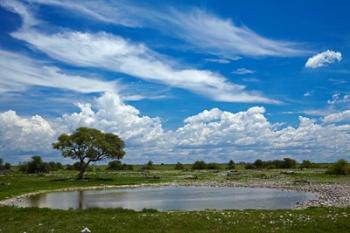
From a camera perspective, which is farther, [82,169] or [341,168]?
[341,168]

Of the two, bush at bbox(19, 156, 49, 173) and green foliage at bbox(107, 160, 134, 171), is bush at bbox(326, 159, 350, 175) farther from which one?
green foliage at bbox(107, 160, 134, 171)

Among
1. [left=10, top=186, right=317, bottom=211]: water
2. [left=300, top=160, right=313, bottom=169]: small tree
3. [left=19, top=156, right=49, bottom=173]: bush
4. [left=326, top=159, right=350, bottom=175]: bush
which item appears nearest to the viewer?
[left=10, top=186, right=317, bottom=211]: water

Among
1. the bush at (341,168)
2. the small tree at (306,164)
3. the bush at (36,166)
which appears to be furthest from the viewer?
the small tree at (306,164)

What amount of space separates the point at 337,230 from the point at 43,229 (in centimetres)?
1514

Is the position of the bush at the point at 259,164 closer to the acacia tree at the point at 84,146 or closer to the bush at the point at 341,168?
the bush at the point at 341,168

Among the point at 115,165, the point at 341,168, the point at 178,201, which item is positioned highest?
the point at 115,165

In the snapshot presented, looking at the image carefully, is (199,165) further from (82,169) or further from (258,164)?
(82,169)

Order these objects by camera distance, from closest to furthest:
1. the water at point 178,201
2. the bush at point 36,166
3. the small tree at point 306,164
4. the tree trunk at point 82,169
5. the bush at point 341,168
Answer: the water at point 178,201, the tree trunk at point 82,169, the bush at point 341,168, the bush at point 36,166, the small tree at point 306,164

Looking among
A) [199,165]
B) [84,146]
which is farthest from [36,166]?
[199,165]

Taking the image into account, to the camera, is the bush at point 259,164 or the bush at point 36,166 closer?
the bush at point 36,166

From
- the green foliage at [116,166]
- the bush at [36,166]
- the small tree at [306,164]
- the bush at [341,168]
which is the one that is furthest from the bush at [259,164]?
the bush at [36,166]

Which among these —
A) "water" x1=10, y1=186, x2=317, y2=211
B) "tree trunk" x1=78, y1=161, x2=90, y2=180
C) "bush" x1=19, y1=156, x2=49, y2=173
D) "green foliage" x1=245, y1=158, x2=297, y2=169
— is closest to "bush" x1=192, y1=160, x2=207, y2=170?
"green foliage" x1=245, y1=158, x2=297, y2=169

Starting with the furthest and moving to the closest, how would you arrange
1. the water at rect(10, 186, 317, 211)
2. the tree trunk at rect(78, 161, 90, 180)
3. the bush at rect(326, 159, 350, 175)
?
the bush at rect(326, 159, 350, 175), the tree trunk at rect(78, 161, 90, 180), the water at rect(10, 186, 317, 211)

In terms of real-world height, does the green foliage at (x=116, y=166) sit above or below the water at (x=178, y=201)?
above
